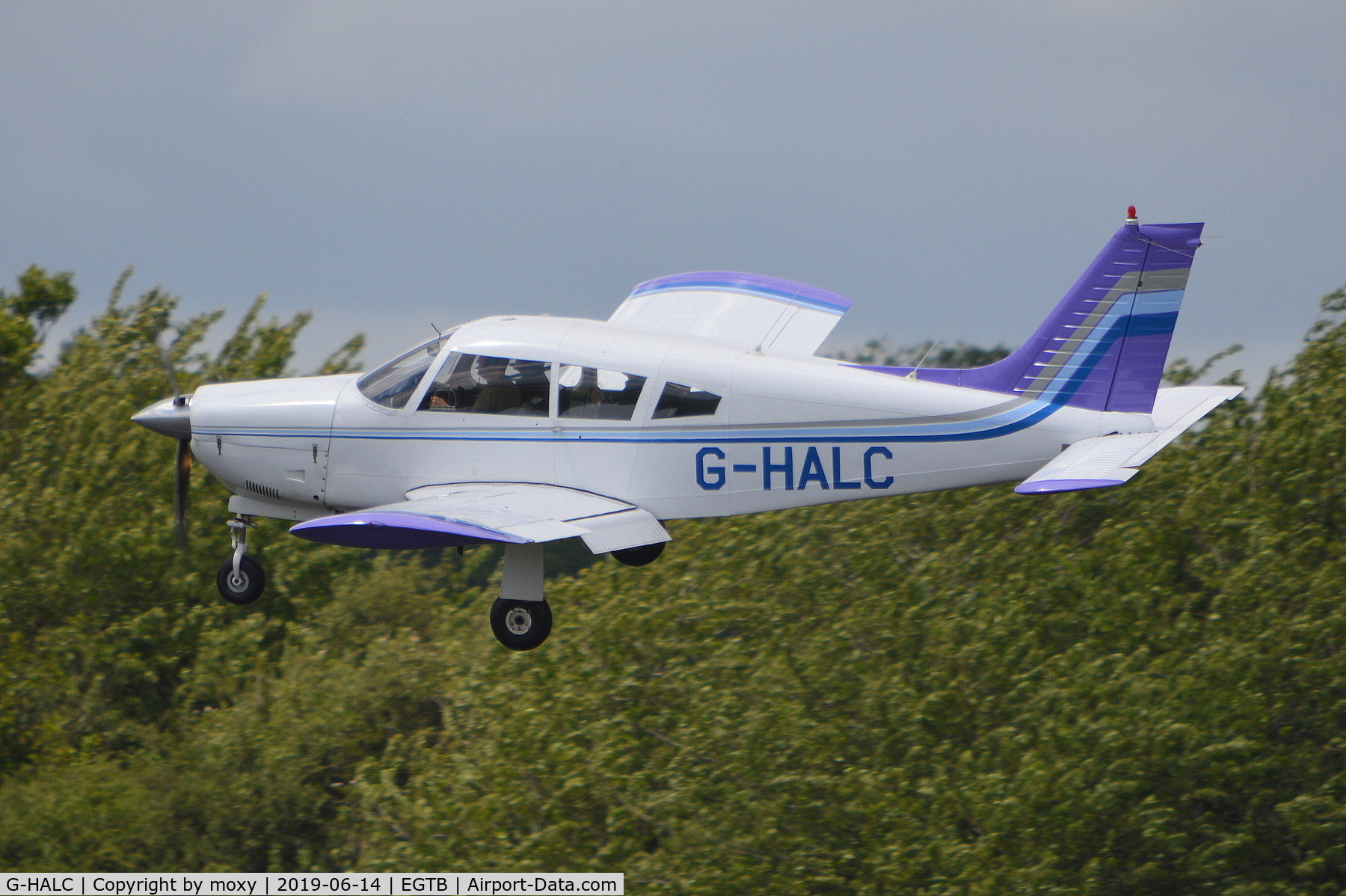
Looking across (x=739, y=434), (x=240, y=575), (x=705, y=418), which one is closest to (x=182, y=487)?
(x=240, y=575)

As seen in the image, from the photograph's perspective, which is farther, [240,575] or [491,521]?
[240,575]

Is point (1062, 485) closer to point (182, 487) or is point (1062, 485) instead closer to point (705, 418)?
point (705, 418)

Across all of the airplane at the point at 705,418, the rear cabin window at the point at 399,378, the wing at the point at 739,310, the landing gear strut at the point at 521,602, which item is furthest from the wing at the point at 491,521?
the wing at the point at 739,310

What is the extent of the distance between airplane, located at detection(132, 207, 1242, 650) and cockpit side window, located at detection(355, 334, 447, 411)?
0.01 m

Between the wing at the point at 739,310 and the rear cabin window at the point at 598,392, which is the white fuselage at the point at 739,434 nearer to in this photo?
the rear cabin window at the point at 598,392

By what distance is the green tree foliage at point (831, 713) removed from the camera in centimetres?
2047

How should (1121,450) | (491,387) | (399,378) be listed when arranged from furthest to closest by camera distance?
(399,378)
(491,387)
(1121,450)

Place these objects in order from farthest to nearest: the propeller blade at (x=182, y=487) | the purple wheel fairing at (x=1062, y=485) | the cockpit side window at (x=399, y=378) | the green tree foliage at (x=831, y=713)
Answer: the green tree foliage at (x=831, y=713)
the propeller blade at (x=182, y=487)
the cockpit side window at (x=399, y=378)
the purple wheel fairing at (x=1062, y=485)

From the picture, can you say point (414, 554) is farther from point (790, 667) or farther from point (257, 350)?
point (790, 667)

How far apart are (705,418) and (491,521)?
2.09 metres

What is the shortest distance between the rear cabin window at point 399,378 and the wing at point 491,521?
0.84 metres

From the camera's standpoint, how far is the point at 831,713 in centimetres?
2270

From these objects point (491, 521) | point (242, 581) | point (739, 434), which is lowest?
point (242, 581)

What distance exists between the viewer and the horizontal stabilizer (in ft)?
35.8
